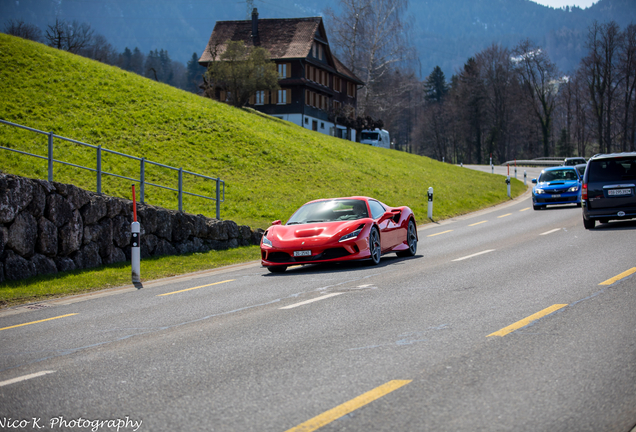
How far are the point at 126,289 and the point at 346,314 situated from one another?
17.6 feet

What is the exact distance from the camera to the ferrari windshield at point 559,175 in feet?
87.1

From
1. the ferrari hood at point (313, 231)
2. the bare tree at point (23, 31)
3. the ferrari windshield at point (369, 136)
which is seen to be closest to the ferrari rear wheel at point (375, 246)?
the ferrari hood at point (313, 231)

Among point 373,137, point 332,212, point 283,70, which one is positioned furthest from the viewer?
point 283,70

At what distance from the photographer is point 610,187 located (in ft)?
55.2

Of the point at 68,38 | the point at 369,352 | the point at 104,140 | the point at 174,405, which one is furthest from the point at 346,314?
the point at 68,38

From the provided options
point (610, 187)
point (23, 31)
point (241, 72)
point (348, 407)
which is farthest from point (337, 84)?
point (348, 407)

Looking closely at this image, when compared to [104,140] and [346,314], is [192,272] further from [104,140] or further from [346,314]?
[104,140]

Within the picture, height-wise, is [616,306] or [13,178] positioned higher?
[13,178]

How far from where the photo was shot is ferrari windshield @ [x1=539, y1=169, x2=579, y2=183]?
87.1 ft

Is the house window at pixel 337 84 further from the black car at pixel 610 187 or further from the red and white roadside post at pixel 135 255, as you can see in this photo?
the red and white roadside post at pixel 135 255

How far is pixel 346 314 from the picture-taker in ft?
25.0

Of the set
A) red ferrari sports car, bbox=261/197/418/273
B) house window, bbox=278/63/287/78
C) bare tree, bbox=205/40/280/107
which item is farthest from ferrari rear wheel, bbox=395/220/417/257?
house window, bbox=278/63/287/78

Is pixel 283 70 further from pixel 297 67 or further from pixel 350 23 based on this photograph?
pixel 350 23

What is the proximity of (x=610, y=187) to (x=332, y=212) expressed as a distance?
7.87 metres
